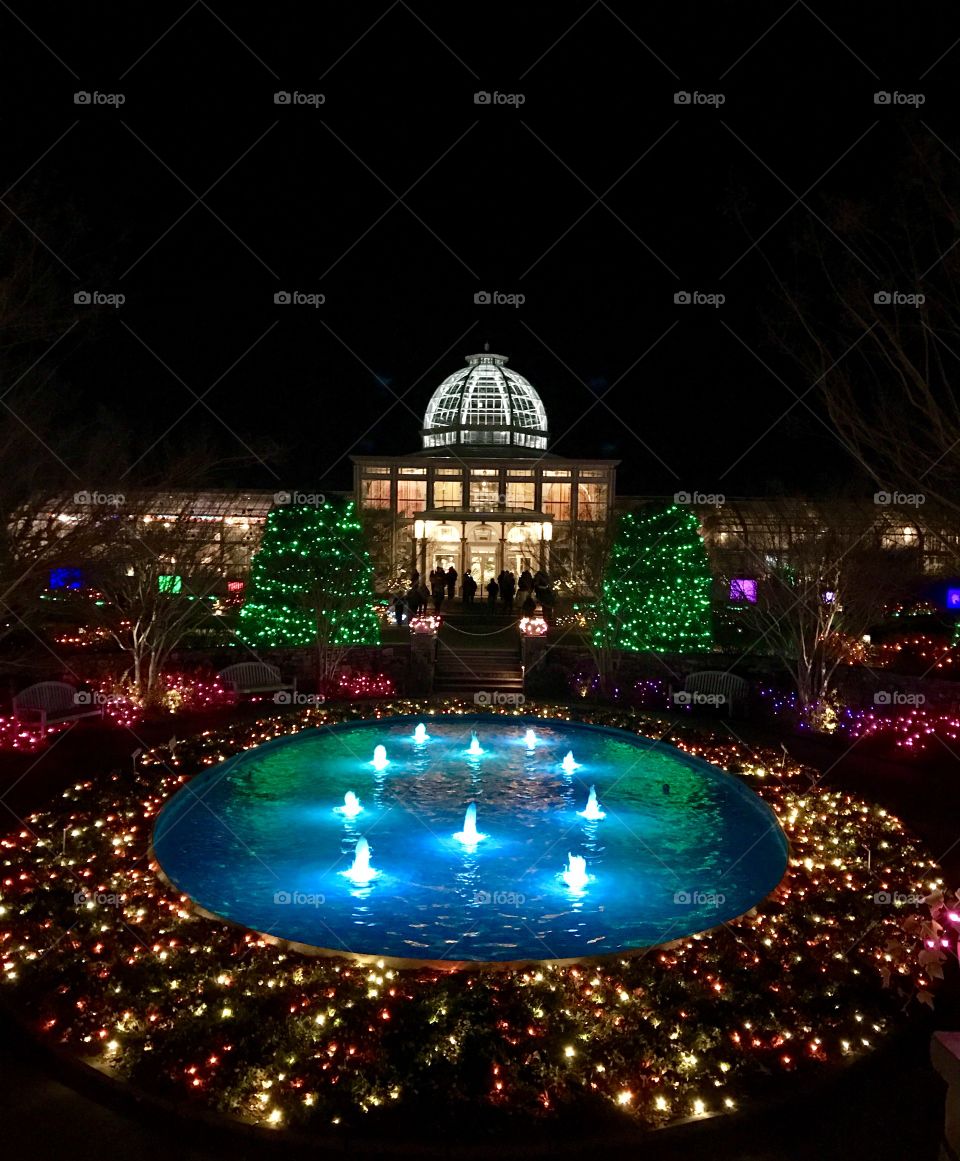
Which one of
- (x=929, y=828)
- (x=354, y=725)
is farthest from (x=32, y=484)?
(x=929, y=828)

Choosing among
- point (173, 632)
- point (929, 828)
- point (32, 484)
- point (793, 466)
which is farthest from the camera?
point (793, 466)

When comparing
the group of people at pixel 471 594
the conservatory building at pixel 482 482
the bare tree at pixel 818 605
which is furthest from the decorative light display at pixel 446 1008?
the conservatory building at pixel 482 482

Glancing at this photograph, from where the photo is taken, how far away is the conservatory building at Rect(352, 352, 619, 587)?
3316 centimetres

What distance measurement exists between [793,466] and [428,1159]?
44.3 meters

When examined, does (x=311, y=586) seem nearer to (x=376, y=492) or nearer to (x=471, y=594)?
(x=471, y=594)

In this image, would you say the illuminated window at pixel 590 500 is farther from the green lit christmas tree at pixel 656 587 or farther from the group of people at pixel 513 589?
the green lit christmas tree at pixel 656 587

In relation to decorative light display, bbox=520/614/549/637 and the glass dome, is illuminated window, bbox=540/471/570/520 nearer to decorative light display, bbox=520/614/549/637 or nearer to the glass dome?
the glass dome

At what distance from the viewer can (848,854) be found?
28.1 ft

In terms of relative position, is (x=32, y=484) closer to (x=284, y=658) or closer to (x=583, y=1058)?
(x=284, y=658)

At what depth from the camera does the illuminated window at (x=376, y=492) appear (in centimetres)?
3584

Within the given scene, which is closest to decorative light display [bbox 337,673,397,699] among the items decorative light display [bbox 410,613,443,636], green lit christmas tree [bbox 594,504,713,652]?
decorative light display [bbox 410,613,443,636]

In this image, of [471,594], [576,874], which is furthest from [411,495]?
[576,874]

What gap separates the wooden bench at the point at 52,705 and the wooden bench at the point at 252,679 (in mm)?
2500

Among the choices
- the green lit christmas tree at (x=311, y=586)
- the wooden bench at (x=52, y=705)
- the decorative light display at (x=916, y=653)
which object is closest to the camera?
the wooden bench at (x=52, y=705)
